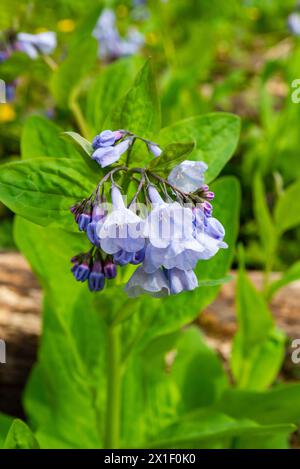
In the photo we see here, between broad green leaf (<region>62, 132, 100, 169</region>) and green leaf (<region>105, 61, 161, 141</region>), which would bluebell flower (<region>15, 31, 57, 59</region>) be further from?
broad green leaf (<region>62, 132, 100, 169</region>)

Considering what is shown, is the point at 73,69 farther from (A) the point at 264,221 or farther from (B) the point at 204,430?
(B) the point at 204,430

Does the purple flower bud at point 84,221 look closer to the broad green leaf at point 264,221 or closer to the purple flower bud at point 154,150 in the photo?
the purple flower bud at point 154,150

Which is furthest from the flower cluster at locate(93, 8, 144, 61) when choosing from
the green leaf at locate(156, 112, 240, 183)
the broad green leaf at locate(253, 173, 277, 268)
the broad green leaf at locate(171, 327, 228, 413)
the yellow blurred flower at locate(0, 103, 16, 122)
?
the green leaf at locate(156, 112, 240, 183)

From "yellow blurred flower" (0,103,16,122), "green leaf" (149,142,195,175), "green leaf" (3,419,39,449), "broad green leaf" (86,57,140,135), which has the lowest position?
"green leaf" (3,419,39,449)

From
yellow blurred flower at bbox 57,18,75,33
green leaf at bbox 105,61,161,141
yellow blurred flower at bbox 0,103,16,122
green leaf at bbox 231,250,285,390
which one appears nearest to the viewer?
green leaf at bbox 105,61,161,141

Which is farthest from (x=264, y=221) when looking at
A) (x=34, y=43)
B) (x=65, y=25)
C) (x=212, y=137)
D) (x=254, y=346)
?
(x=65, y=25)

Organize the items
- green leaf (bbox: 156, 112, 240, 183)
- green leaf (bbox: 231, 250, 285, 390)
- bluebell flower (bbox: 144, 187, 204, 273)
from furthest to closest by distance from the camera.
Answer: green leaf (bbox: 231, 250, 285, 390) → green leaf (bbox: 156, 112, 240, 183) → bluebell flower (bbox: 144, 187, 204, 273)

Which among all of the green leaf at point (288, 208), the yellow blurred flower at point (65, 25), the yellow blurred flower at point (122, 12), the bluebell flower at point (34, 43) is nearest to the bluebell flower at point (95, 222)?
the green leaf at point (288, 208)

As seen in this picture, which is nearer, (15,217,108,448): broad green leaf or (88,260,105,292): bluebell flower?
(88,260,105,292): bluebell flower
